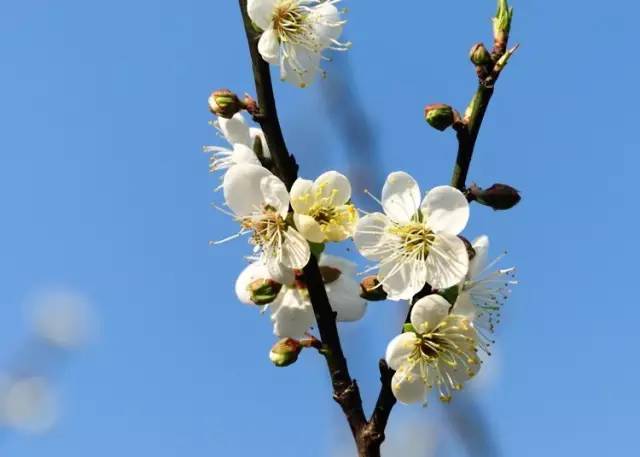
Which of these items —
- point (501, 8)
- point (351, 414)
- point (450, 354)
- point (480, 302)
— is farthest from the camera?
point (480, 302)

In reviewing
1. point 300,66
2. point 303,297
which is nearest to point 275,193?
point 303,297

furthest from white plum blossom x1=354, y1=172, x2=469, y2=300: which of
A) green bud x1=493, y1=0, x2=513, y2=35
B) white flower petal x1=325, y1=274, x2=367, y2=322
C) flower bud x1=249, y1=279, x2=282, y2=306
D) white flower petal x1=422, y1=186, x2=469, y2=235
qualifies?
green bud x1=493, y1=0, x2=513, y2=35

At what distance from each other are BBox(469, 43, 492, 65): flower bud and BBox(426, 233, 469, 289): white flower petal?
405 millimetres

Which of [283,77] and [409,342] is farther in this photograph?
[283,77]

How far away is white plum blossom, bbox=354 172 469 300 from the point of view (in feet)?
6.30

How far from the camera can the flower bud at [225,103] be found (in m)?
2.04

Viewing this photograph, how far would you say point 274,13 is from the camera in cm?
215

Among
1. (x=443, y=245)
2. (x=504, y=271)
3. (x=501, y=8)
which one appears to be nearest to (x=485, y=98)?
(x=501, y=8)

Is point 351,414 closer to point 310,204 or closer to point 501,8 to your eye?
point 310,204

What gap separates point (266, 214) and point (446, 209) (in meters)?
0.39

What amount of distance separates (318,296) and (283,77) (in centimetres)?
66

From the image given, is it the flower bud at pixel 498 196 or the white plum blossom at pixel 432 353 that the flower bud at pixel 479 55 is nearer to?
the flower bud at pixel 498 196

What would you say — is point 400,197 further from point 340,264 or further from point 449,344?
point 449,344

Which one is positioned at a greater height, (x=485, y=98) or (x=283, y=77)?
(x=283, y=77)
